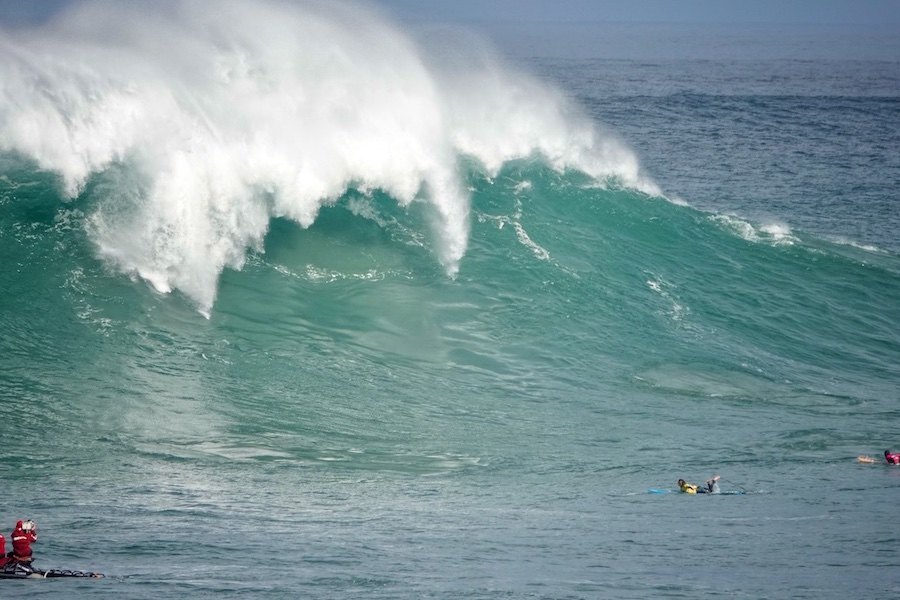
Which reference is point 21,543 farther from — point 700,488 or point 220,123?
point 220,123

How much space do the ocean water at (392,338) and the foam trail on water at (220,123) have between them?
0.07 metres

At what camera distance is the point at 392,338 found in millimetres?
20359

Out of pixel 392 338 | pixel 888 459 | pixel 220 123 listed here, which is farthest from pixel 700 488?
pixel 220 123

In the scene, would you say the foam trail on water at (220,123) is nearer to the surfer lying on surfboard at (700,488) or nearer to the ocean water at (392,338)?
the ocean water at (392,338)

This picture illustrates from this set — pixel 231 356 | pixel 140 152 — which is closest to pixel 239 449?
pixel 231 356

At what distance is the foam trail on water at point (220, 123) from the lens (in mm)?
20859

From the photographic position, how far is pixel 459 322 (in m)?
21.2

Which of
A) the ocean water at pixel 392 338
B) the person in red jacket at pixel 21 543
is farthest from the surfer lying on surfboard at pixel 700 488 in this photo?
the person in red jacket at pixel 21 543

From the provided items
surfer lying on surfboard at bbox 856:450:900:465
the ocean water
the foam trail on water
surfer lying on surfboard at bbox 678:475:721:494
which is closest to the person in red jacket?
the ocean water

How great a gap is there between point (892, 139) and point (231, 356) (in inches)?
1380

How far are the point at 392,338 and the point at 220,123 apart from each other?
5.68m

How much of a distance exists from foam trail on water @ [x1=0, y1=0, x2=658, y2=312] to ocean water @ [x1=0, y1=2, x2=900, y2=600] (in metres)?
0.07

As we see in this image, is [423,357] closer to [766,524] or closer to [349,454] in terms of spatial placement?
[349,454]

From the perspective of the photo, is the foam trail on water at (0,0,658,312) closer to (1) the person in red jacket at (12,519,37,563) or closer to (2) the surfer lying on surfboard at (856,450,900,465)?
(1) the person in red jacket at (12,519,37,563)
